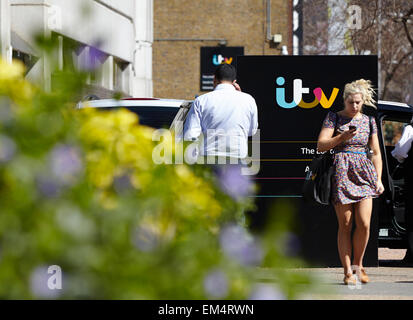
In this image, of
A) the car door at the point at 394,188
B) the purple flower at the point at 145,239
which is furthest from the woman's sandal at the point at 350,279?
the purple flower at the point at 145,239

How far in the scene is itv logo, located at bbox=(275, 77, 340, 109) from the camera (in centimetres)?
1030

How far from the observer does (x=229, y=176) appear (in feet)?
7.67

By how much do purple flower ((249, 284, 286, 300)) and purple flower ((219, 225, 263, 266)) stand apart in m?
0.05

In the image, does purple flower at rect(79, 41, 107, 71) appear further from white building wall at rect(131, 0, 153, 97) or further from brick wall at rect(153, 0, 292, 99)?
brick wall at rect(153, 0, 292, 99)

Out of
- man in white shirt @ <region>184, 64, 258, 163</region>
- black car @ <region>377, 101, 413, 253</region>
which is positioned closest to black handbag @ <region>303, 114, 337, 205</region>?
man in white shirt @ <region>184, 64, 258, 163</region>

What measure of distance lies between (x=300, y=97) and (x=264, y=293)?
8.40 meters

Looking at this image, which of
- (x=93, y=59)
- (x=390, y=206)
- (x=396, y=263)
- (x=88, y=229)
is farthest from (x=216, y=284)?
(x=396, y=263)

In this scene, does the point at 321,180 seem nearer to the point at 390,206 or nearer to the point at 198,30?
the point at 390,206

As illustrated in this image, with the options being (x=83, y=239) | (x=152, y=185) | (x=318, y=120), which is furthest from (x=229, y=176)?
(x=318, y=120)

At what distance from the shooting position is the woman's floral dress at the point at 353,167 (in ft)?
28.8

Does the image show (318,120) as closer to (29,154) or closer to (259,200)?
(259,200)

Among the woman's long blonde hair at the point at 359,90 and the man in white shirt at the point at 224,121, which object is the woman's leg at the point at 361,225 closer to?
the woman's long blonde hair at the point at 359,90

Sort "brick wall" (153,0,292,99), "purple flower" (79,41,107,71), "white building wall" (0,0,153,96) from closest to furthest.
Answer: "purple flower" (79,41,107,71)
"white building wall" (0,0,153,96)
"brick wall" (153,0,292,99)

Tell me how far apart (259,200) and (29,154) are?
8514 mm
